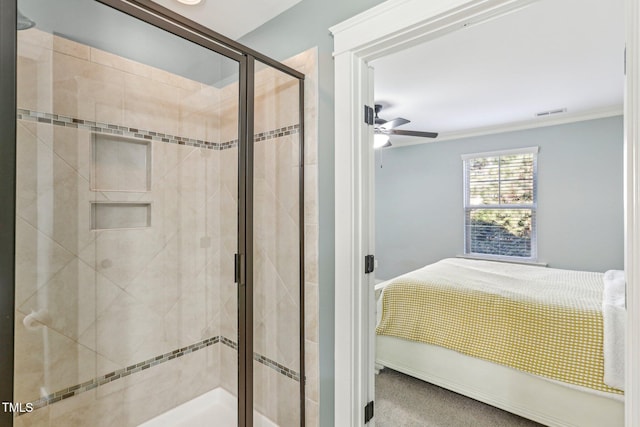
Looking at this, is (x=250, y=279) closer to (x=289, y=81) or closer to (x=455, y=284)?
(x=289, y=81)

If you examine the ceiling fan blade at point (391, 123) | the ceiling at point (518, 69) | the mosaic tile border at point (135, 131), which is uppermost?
the ceiling at point (518, 69)

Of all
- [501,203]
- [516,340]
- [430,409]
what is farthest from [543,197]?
[430,409]

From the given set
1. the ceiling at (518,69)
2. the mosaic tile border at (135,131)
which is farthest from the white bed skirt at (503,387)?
the ceiling at (518,69)

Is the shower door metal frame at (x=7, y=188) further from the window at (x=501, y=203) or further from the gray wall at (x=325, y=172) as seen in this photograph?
the window at (x=501, y=203)

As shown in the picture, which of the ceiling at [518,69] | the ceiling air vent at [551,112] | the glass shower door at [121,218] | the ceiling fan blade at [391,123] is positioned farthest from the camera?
the ceiling air vent at [551,112]

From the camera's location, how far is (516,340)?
2.12 meters

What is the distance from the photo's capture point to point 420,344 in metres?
2.52

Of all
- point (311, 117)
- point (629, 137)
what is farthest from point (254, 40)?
point (629, 137)

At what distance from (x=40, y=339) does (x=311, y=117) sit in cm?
159

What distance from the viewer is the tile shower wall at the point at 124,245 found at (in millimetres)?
1315

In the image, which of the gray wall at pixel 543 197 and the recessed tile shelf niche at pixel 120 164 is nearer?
the recessed tile shelf niche at pixel 120 164

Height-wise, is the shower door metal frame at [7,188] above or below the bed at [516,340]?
above

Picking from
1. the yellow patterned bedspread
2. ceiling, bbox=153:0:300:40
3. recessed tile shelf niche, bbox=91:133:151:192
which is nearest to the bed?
the yellow patterned bedspread

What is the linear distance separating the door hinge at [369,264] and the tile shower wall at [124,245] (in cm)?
28
